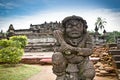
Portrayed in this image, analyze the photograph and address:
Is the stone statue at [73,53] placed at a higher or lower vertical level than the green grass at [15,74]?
higher

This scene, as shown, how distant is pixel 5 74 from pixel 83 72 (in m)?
3.79

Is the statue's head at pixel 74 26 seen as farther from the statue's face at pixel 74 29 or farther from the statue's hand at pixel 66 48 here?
the statue's hand at pixel 66 48

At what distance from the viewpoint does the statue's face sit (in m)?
4.72

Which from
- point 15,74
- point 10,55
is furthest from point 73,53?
point 10,55

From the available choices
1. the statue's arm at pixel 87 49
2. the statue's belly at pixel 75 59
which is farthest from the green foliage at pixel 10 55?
the statue's arm at pixel 87 49

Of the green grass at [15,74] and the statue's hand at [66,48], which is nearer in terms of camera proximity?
the statue's hand at [66,48]

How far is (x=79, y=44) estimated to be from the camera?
4.74 metres

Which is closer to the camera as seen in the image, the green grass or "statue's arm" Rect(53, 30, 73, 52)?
"statue's arm" Rect(53, 30, 73, 52)

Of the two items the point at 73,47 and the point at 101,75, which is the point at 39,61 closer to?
the point at 101,75

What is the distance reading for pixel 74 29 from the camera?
15.5 feet

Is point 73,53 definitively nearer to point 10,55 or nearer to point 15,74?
point 15,74

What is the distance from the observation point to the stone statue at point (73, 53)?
15.1 feet

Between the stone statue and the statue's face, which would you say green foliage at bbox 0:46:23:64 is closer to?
the stone statue

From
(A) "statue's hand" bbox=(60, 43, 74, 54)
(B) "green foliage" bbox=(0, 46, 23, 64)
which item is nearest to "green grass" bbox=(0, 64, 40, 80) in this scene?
(B) "green foliage" bbox=(0, 46, 23, 64)
